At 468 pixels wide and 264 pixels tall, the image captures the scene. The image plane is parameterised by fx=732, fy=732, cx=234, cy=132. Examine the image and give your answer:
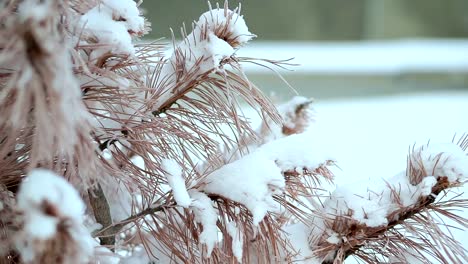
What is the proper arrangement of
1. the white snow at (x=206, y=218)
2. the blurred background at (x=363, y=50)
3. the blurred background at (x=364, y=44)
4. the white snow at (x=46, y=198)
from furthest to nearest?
the blurred background at (x=364, y=44), the blurred background at (x=363, y=50), the white snow at (x=206, y=218), the white snow at (x=46, y=198)

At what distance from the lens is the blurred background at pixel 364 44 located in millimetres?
2477

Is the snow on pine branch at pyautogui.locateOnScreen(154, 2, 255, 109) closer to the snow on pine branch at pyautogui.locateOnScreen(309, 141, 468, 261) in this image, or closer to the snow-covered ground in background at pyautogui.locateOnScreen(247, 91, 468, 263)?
the snow on pine branch at pyautogui.locateOnScreen(309, 141, 468, 261)

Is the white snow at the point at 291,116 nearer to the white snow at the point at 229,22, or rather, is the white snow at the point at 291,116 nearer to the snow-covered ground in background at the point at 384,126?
the white snow at the point at 229,22

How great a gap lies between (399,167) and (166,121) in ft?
4.13

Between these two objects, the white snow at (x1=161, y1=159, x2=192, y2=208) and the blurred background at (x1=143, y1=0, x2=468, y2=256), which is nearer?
the white snow at (x1=161, y1=159, x2=192, y2=208)

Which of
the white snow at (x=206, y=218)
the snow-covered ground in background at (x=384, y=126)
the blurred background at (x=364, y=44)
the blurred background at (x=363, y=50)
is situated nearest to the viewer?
the white snow at (x=206, y=218)

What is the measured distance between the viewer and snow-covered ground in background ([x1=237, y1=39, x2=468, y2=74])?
8.30 ft

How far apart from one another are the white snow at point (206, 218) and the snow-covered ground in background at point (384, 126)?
3.42 feet

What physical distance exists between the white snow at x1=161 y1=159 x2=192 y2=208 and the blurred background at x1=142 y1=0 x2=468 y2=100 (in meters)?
2.01

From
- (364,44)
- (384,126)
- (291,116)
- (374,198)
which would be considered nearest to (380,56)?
(364,44)

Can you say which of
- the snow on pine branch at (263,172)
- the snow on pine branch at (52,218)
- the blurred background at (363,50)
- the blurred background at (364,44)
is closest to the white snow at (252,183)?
the snow on pine branch at (263,172)

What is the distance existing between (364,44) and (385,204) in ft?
7.22

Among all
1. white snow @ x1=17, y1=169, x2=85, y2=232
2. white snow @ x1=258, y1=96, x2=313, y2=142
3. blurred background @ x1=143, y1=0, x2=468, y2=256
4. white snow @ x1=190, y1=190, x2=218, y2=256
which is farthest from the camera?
blurred background @ x1=143, y1=0, x2=468, y2=256

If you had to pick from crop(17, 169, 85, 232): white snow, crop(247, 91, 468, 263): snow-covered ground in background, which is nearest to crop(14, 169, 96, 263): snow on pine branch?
crop(17, 169, 85, 232): white snow
